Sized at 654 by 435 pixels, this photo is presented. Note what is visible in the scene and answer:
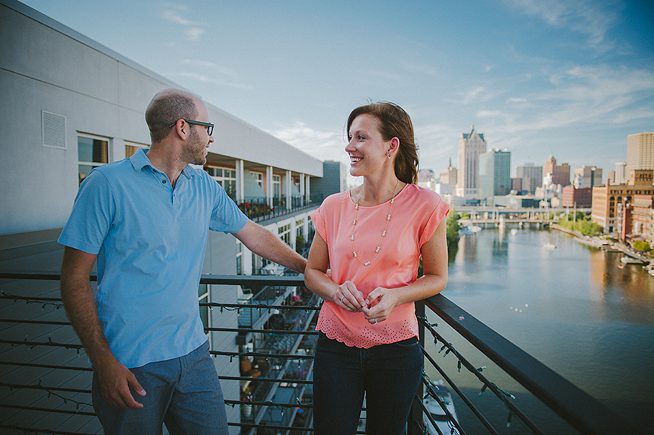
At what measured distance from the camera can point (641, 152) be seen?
65938 millimetres

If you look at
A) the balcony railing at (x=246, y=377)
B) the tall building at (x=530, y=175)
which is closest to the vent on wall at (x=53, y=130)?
the balcony railing at (x=246, y=377)

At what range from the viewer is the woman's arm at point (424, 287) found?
3.62ft

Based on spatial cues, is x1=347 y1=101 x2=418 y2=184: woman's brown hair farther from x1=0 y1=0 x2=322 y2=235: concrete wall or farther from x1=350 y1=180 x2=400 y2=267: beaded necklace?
x1=0 y1=0 x2=322 y2=235: concrete wall

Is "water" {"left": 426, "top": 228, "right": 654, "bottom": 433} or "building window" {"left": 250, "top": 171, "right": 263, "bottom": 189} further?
"water" {"left": 426, "top": 228, "right": 654, "bottom": 433}

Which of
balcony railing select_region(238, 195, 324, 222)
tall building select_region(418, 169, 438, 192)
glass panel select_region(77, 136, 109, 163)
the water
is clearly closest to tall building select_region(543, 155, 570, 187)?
the water

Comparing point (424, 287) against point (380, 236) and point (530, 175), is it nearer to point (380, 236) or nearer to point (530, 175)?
point (380, 236)

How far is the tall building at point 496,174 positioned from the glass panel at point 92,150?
13436cm

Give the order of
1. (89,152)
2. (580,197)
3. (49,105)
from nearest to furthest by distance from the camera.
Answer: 1. (49,105)
2. (89,152)
3. (580,197)

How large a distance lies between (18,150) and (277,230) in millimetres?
11555

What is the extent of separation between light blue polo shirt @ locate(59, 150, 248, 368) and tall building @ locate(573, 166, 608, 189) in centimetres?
14045

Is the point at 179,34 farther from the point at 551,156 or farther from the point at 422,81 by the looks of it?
the point at 551,156

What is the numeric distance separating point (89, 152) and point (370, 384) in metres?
6.79

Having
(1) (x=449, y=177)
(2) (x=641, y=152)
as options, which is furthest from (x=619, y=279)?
(1) (x=449, y=177)

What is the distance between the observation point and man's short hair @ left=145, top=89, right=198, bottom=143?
1.24 meters
